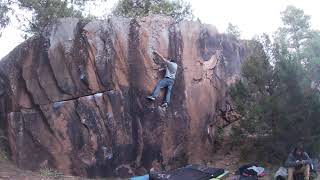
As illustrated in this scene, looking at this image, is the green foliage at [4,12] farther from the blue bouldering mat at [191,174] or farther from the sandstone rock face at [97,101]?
the blue bouldering mat at [191,174]

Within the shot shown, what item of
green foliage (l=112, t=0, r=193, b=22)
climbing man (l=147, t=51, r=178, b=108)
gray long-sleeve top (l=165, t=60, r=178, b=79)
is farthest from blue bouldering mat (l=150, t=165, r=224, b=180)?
green foliage (l=112, t=0, r=193, b=22)

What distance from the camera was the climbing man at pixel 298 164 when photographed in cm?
902

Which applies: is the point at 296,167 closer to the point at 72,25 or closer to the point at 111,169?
the point at 111,169

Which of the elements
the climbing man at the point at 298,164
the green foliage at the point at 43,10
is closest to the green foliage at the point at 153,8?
the green foliage at the point at 43,10

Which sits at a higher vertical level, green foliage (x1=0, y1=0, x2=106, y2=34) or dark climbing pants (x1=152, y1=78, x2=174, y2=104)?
green foliage (x1=0, y1=0, x2=106, y2=34)

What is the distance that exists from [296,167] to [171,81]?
14.9 ft

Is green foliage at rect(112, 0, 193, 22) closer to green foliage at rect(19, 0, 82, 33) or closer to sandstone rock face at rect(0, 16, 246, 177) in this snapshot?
green foliage at rect(19, 0, 82, 33)

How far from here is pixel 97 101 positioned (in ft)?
39.3

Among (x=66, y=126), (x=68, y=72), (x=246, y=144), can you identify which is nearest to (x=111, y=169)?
(x=66, y=126)

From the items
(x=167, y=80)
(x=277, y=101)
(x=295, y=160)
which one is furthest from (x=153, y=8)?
(x=295, y=160)

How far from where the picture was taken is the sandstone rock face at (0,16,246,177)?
462 inches

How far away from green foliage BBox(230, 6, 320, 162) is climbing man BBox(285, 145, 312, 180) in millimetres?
1212

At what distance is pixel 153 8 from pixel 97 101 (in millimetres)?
6965

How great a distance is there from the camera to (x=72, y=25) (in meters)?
12.1
